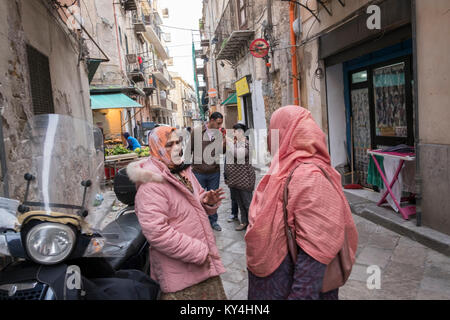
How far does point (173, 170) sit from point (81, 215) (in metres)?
0.70

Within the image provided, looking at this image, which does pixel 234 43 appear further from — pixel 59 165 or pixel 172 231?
pixel 172 231

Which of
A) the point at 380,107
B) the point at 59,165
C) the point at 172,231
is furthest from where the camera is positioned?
the point at 380,107

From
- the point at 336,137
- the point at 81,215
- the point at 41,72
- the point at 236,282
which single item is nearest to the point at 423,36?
the point at 336,137

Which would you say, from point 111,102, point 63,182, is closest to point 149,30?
point 111,102

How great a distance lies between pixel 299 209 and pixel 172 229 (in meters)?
0.82

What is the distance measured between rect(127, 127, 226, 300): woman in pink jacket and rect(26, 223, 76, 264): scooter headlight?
1.49 feet

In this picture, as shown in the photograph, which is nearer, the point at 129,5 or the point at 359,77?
the point at 359,77

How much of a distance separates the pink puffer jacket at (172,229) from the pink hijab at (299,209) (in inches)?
19.7

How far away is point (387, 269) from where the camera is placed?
366cm

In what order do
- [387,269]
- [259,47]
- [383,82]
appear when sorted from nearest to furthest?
[387,269] < [383,82] < [259,47]

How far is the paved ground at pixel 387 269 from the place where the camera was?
3.20m

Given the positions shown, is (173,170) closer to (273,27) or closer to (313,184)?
(313,184)

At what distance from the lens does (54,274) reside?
159 cm

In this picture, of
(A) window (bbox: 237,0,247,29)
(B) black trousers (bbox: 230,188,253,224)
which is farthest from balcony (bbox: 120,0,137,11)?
(B) black trousers (bbox: 230,188,253,224)
